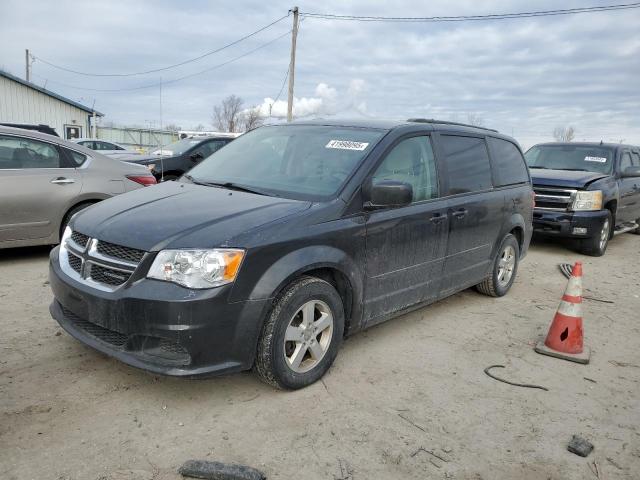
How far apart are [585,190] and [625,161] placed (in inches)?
87.4

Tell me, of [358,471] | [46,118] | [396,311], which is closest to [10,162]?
[396,311]

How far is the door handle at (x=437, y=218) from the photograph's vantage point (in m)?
4.33

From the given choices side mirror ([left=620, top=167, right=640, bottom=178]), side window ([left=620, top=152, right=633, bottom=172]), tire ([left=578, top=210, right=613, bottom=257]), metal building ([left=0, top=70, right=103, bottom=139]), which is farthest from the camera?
metal building ([left=0, top=70, right=103, bottom=139])

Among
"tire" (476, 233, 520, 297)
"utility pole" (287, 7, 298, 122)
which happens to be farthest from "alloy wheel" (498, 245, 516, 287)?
"utility pole" (287, 7, 298, 122)

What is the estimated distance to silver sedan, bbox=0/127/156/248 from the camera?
5840mm

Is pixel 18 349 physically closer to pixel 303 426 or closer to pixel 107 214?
pixel 107 214

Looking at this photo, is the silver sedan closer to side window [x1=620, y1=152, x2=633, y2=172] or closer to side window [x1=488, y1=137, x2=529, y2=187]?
side window [x1=488, y1=137, x2=529, y2=187]

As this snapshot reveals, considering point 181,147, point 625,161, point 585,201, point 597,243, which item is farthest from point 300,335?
→ point 625,161

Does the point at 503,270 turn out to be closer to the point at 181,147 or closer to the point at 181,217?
the point at 181,217

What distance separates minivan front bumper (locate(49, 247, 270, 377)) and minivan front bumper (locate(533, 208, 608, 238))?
701cm

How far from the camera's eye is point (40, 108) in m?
24.9

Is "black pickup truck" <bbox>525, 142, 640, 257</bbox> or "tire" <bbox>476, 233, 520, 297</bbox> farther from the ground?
"black pickup truck" <bbox>525, 142, 640, 257</bbox>

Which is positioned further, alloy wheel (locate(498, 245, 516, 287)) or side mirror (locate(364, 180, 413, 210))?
alloy wheel (locate(498, 245, 516, 287))

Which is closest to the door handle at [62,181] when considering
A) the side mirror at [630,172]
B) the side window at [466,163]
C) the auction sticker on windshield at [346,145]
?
the auction sticker on windshield at [346,145]
